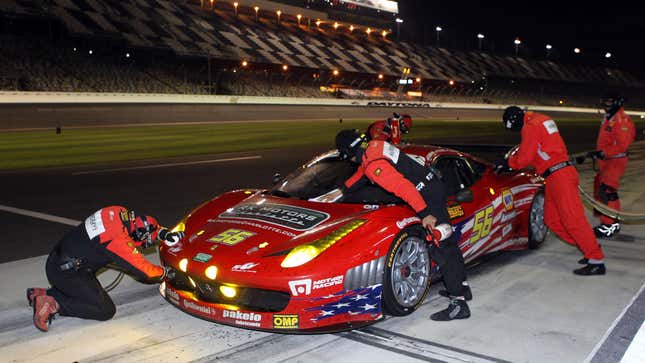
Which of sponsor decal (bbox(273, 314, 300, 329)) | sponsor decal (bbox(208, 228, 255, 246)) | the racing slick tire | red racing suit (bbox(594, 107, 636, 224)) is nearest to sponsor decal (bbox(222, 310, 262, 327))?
sponsor decal (bbox(273, 314, 300, 329))

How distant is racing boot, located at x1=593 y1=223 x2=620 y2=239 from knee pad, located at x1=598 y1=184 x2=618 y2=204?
0.35 metres

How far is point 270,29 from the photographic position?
58719 mm

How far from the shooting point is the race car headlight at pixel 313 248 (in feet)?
13.9

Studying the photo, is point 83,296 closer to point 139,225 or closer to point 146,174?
point 139,225

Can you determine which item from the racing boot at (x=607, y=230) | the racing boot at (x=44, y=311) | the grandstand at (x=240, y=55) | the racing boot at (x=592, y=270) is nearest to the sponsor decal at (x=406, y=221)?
the racing boot at (x=592, y=270)

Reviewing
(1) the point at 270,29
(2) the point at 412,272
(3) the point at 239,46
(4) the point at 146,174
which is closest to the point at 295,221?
(2) the point at 412,272

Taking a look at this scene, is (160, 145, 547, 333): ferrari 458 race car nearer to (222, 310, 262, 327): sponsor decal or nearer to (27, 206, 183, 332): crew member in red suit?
(222, 310, 262, 327): sponsor decal

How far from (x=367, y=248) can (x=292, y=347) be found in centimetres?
88

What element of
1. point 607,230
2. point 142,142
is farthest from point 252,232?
point 142,142

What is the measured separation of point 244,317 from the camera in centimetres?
413

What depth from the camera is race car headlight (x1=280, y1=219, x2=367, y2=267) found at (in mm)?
4230

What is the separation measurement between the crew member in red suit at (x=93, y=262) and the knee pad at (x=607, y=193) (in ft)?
18.8

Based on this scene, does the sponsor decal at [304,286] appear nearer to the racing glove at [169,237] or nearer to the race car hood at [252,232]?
the race car hood at [252,232]

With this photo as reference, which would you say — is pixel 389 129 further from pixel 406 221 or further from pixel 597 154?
pixel 406 221
